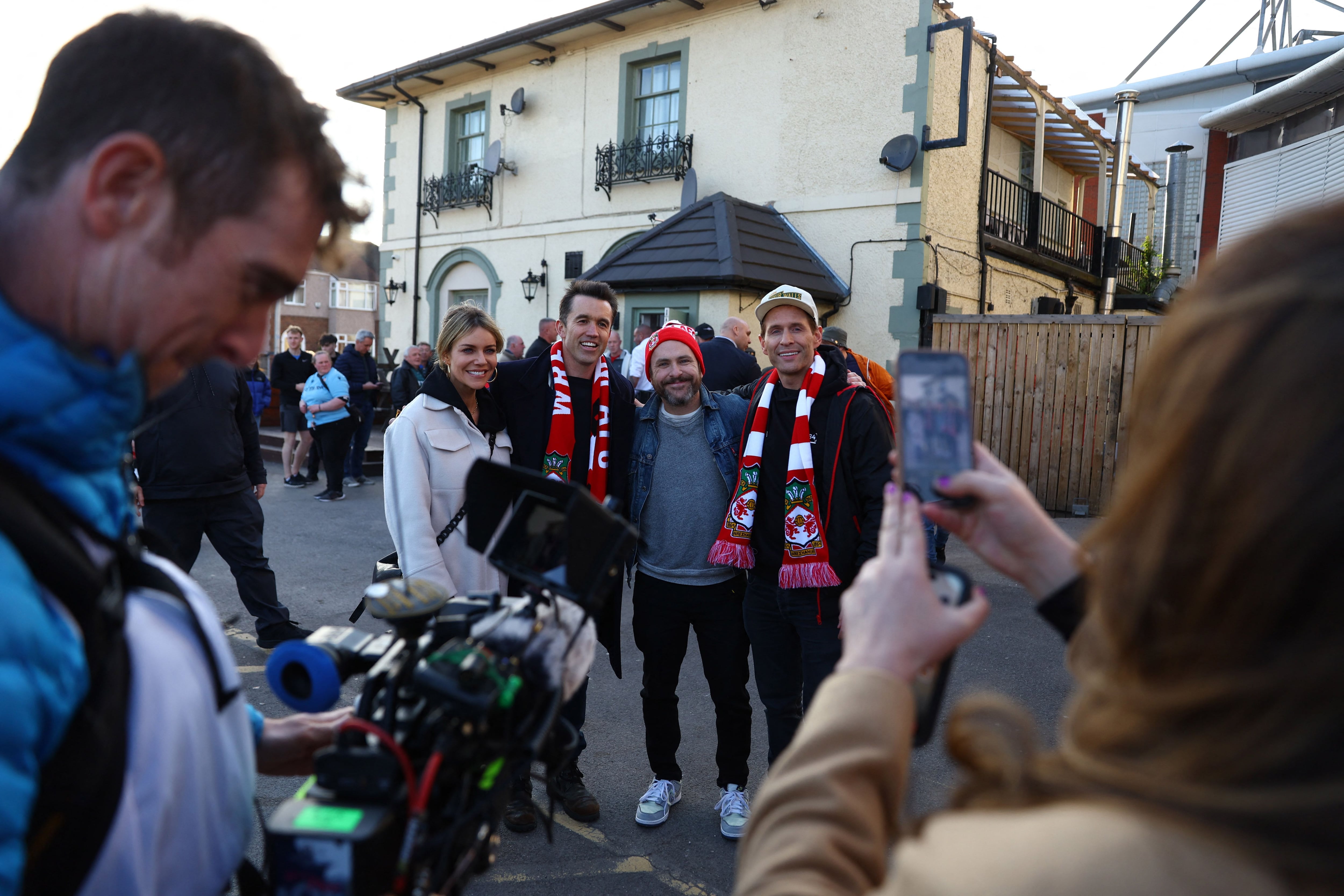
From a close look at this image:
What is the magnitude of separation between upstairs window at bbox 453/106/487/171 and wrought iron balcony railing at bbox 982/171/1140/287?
844 centimetres

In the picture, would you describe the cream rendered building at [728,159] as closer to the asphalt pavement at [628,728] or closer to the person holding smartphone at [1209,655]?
the asphalt pavement at [628,728]

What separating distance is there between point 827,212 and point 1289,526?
10.6m

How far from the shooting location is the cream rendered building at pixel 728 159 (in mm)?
10016

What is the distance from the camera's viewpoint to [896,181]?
1005 centimetres

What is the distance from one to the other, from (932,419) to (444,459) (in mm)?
2229

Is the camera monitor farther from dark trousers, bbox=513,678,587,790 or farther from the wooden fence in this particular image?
the wooden fence

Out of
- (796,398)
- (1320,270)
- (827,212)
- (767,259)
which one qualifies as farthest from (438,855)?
(827,212)

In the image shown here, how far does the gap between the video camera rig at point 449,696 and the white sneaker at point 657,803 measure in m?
2.06

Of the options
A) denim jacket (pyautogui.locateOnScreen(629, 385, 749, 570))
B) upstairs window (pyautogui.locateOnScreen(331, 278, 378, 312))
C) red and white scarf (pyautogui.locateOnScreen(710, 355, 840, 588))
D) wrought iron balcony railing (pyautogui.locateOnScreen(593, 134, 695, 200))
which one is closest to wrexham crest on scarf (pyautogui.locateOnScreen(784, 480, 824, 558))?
red and white scarf (pyautogui.locateOnScreen(710, 355, 840, 588))

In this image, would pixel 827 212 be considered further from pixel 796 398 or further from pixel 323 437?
pixel 796 398

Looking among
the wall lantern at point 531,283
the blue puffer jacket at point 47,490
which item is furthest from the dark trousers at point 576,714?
the wall lantern at point 531,283

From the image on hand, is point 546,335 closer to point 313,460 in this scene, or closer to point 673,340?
point 673,340

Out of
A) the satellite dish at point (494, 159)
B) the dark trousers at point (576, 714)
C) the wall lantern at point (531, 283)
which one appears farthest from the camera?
the satellite dish at point (494, 159)

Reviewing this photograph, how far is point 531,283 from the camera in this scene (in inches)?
524
